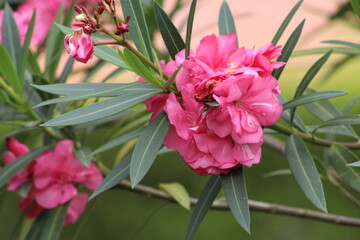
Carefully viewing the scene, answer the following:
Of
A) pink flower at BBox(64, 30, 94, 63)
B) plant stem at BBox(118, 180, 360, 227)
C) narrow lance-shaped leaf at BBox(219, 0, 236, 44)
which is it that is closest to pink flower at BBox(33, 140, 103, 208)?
plant stem at BBox(118, 180, 360, 227)

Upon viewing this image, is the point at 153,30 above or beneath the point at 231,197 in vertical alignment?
beneath

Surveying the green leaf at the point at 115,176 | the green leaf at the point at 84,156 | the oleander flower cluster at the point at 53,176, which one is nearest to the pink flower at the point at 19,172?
the oleander flower cluster at the point at 53,176

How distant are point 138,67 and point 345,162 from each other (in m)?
0.39

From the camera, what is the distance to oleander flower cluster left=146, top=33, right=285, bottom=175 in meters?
0.82

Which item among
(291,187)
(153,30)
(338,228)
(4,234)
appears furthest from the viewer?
(291,187)

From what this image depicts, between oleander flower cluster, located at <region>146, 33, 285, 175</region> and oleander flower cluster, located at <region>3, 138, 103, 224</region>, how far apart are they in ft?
1.49

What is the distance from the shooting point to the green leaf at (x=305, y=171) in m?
0.86

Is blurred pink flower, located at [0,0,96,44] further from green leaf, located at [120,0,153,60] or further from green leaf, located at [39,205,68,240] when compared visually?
green leaf, located at [120,0,153,60]

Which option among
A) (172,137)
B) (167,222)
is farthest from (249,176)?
(172,137)

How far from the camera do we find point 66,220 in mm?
1430

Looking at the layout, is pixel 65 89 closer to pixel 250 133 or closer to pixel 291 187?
pixel 250 133

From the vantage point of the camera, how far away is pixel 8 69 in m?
1.14

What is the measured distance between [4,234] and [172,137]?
177 centimetres

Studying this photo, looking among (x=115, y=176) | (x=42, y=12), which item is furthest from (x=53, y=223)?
(x=42, y=12)
